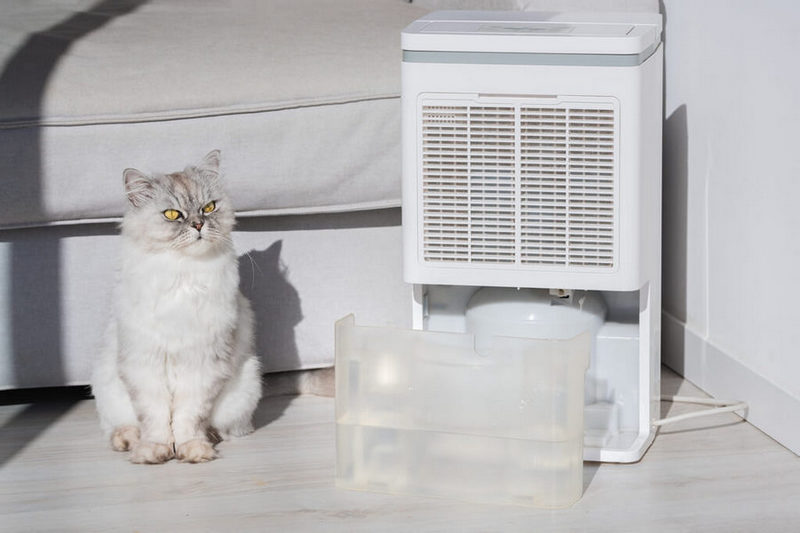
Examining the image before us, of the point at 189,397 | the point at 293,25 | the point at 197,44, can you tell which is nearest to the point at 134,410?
the point at 189,397

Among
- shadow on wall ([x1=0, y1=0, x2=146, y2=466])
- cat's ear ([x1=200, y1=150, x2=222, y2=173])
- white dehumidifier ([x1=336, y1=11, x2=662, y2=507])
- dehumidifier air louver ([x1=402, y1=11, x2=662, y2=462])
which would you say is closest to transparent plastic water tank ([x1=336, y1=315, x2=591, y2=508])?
white dehumidifier ([x1=336, y1=11, x2=662, y2=507])

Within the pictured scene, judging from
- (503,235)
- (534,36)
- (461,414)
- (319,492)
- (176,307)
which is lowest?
(319,492)

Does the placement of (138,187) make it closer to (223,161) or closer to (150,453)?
(223,161)

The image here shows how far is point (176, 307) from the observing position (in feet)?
5.11

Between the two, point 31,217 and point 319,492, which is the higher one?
point 31,217

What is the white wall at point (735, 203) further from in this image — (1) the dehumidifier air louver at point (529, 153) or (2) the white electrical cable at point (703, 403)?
(1) the dehumidifier air louver at point (529, 153)

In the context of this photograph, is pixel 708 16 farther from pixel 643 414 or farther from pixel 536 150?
pixel 643 414

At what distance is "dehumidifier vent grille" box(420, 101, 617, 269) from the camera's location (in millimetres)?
1436

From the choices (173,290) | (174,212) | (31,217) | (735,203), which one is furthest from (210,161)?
(735,203)

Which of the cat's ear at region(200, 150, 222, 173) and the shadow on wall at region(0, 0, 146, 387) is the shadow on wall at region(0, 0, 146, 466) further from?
the cat's ear at region(200, 150, 222, 173)

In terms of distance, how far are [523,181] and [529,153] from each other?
0.04 m

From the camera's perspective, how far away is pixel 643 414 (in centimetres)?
160

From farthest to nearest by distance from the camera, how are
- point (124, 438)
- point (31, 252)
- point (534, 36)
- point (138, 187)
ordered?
point (31, 252), point (124, 438), point (138, 187), point (534, 36)

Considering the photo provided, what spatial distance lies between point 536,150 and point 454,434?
0.40m
